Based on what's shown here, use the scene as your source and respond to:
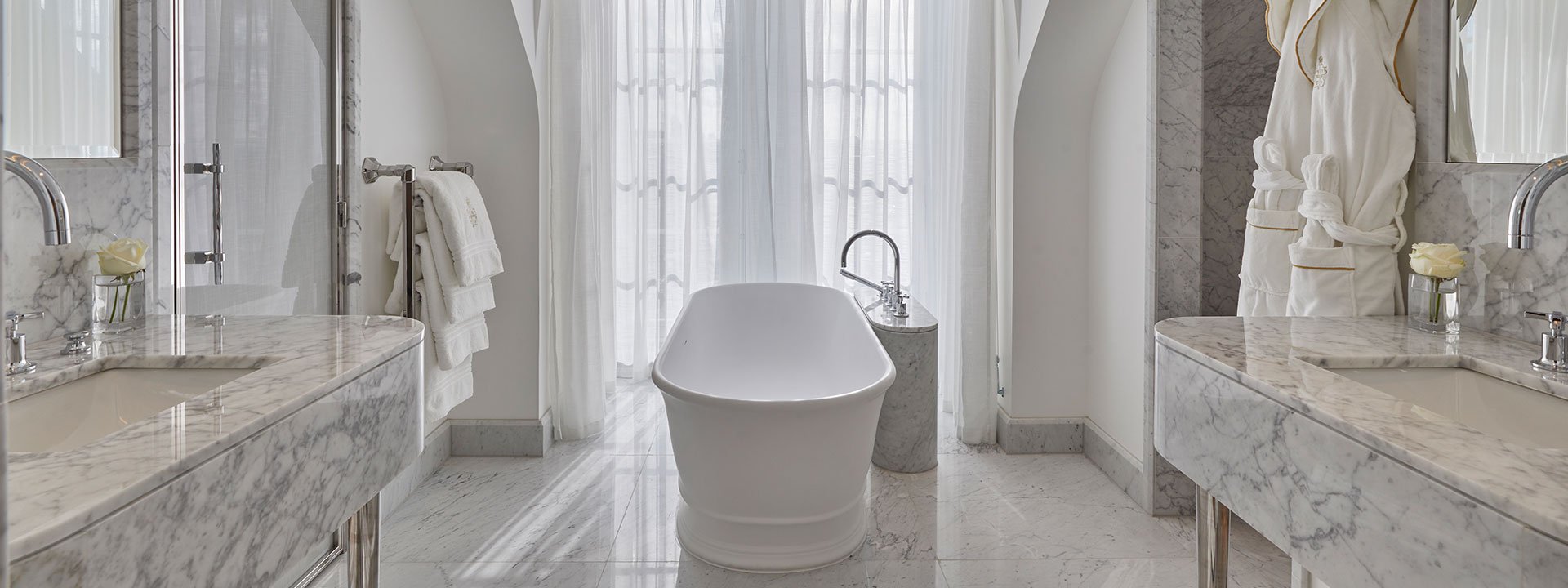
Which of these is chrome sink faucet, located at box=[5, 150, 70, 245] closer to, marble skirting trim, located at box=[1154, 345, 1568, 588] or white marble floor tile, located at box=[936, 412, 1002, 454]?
marble skirting trim, located at box=[1154, 345, 1568, 588]

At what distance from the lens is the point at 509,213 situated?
318 centimetres

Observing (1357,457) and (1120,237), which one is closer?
(1357,457)

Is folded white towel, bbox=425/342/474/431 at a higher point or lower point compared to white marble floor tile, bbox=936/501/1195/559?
higher

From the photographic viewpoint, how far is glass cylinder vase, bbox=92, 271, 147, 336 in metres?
1.36

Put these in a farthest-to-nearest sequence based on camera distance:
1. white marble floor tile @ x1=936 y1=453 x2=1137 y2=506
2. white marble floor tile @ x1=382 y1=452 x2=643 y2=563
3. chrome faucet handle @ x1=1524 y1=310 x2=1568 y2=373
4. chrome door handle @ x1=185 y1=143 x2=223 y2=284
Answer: white marble floor tile @ x1=936 y1=453 x2=1137 y2=506
white marble floor tile @ x1=382 y1=452 x2=643 y2=563
chrome door handle @ x1=185 y1=143 x2=223 y2=284
chrome faucet handle @ x1=1524 y1=310 x2=1568 y2=373

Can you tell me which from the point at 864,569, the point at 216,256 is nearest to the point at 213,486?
the point at 216,256

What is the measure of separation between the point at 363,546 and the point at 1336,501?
1.64 metres

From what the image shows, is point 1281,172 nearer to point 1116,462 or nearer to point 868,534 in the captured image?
point 1116,462

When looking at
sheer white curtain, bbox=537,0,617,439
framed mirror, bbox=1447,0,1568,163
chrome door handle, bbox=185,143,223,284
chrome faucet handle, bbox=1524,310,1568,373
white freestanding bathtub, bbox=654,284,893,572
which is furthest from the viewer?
sheer white curtain, bbox=537,0,617,439

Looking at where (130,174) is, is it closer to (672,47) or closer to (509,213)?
(509,213)

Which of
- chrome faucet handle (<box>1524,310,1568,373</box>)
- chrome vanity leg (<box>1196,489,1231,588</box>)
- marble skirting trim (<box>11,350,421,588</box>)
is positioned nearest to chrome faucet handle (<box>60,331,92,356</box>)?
marble skirting trim (<box>11,350,421,588</box>)

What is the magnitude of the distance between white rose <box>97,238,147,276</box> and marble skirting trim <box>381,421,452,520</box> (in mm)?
1209

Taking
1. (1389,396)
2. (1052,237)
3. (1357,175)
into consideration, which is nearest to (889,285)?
(1052,237)

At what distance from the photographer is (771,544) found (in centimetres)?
228
